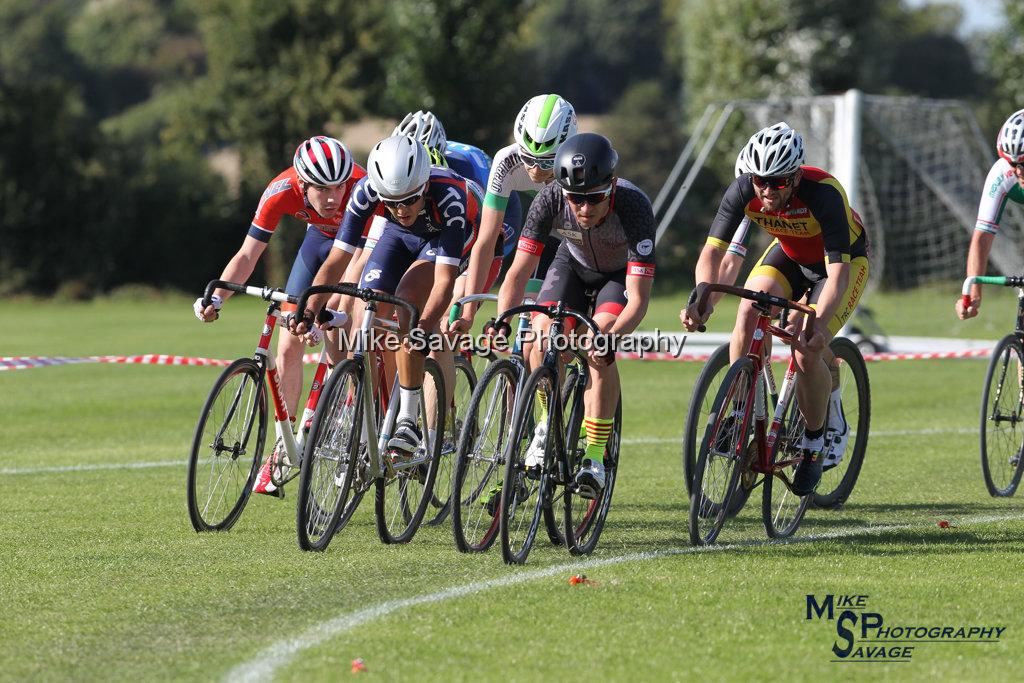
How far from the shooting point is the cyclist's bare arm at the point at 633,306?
24.4 feet

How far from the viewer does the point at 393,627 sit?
5.99 meters

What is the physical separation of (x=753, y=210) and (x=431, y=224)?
175 cm

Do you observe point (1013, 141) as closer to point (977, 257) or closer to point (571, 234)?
point (977, 257)

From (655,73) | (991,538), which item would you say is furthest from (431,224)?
(655,73)

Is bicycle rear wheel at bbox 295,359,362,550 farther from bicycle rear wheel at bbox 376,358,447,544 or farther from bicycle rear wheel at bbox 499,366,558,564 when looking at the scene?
bicycle rear wheel at bbox 499,366,558,564

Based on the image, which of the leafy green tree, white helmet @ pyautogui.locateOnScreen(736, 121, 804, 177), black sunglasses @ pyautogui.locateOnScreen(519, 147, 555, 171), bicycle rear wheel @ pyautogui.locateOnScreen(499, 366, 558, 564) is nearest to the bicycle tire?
bicycle rear wheel @ pyautogui.locateOnScreen(499, 366, 558, 564)

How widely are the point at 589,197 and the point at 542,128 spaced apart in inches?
44.6

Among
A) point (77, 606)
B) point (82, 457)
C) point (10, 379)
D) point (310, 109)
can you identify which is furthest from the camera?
point (310, 109)

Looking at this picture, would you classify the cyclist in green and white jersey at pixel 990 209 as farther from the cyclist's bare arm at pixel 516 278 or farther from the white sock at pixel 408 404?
→ the white sock at pixel 408 404

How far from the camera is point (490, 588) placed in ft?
21.9

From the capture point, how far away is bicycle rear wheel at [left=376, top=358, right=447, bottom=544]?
7812 mm

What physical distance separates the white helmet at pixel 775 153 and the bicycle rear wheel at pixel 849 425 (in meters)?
1.61

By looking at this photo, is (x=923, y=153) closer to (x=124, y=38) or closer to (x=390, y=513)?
(x=390, y=513)

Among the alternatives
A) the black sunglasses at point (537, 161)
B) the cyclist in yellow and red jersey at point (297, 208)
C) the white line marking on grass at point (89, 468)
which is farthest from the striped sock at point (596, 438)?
the white line marking on grass at point (89, 468)
